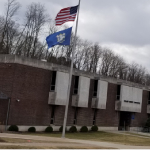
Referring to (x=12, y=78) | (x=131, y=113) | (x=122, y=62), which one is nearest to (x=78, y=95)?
(x=12, y=78)

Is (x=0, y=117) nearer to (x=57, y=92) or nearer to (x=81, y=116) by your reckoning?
(x=57, y=92)

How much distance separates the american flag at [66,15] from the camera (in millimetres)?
22734

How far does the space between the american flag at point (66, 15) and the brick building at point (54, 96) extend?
32.4ft

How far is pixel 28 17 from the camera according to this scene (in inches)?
2272

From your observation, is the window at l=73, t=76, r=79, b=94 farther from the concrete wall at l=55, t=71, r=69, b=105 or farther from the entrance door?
the entrance door

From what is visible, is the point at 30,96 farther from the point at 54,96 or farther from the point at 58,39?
the point at 58,39

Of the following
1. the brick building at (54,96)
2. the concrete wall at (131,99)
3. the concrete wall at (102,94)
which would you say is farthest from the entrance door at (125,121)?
the concrete wall at (102,94)

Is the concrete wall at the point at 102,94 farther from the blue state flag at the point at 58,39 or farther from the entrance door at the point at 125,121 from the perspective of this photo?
the blue state flag at the point at 58,39

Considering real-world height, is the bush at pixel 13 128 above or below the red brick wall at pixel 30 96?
below

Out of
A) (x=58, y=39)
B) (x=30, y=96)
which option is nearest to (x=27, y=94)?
(x=30, y=96)

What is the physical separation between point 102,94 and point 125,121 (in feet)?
30.5

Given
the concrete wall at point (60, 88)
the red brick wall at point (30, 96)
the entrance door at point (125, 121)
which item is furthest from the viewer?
the entrance door at point (125, 121)

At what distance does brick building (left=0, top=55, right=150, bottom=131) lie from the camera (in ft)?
102

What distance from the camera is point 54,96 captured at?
33750mm
